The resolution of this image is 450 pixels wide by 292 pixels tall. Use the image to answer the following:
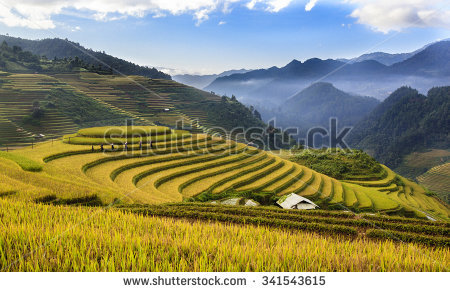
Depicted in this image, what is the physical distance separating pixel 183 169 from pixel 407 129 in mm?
146601

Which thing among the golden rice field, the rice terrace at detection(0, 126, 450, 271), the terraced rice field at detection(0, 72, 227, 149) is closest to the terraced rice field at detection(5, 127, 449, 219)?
the rice terrace at detection(0, 126, 450, 271)

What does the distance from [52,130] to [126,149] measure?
983 inches

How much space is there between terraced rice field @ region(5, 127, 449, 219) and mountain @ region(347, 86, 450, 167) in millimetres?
93672

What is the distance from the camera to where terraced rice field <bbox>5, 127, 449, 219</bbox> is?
1365cm

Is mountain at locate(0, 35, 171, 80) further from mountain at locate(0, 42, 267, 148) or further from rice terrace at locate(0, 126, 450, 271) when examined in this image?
rice terrace at locate(0, 126, 450, 271)

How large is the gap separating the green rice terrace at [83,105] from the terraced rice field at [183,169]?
12533mm

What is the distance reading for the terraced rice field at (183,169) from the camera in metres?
13.6

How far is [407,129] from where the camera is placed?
124 m

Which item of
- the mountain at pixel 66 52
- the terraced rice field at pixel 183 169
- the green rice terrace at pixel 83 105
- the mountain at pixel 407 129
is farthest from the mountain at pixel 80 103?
the mountain at pixel 407 129

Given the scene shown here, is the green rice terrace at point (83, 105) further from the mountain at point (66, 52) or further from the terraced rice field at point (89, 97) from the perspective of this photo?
the mountain at point (66, 52)

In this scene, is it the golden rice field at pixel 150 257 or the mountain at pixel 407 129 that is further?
the mountain at pixel 407 129

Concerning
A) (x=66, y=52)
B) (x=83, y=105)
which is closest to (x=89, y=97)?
(x=83, y=105)

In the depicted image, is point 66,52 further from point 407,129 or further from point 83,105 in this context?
point 407,129

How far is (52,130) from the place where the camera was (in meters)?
34.9
